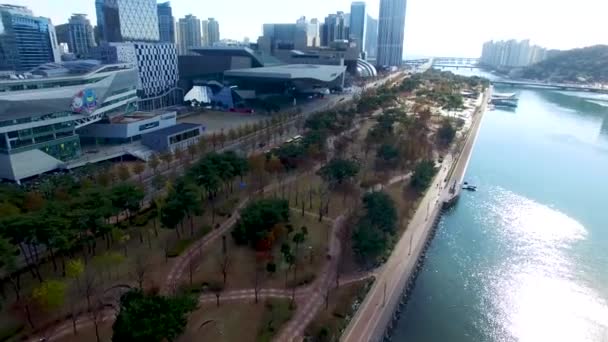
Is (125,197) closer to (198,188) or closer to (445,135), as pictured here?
(198,188)

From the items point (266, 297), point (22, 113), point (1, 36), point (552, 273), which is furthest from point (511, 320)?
point (1, 36)

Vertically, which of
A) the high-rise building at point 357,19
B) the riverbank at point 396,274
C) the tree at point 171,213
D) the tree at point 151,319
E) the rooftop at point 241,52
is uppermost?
the high-rise building at point 357,19

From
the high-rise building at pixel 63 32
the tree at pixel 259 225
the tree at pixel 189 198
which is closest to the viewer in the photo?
the tree at pixel 259 225

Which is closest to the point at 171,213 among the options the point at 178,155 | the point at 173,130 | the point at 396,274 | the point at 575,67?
the point at 396,274

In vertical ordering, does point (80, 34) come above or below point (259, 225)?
above

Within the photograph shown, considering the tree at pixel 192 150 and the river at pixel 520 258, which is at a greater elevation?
the tree at pixel 192 150

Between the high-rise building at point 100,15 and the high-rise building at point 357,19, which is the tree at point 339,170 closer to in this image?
the high-rise building at point 100,15

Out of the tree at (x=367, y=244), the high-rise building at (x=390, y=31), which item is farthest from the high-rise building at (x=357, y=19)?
the tree at (x=367, y=244)
